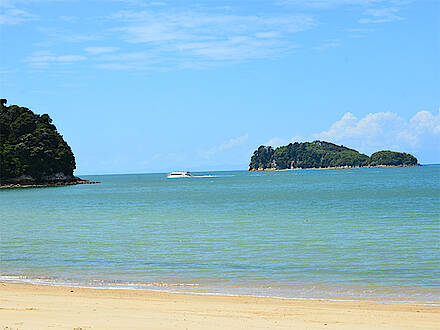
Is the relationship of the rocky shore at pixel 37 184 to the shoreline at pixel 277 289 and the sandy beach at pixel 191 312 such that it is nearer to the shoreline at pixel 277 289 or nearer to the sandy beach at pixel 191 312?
the shoreline at pixel 277 289

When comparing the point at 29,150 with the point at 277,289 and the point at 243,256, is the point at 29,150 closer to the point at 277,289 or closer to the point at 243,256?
the point at 243,256

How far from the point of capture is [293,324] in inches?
453

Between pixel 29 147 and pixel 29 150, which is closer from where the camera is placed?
pixel 29 150

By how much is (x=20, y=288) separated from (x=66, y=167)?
464 ft

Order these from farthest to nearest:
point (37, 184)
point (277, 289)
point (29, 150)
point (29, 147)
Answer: point (37, 184) < point (29, 147) < point (29, 150) < point (277, 289)

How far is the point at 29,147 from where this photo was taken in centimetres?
13875

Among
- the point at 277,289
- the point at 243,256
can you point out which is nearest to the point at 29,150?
the point at 243,256

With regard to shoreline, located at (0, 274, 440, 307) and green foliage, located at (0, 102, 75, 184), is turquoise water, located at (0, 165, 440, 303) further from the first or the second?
green foliage, located at (0, 102, 75, 184)

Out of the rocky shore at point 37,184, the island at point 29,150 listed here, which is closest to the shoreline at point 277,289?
the rocky shore at point 37,184

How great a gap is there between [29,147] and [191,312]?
134 meters

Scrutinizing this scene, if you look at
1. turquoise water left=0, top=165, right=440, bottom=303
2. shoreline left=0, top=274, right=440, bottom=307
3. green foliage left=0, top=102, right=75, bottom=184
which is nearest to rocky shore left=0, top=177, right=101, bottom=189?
green foliage left=0, top=102, right=75, bottom=184

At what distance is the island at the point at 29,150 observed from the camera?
136m

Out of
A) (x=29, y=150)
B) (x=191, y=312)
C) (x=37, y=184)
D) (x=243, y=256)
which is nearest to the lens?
(x=191, y=312)

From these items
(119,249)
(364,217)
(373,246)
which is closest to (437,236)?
(373,246)
